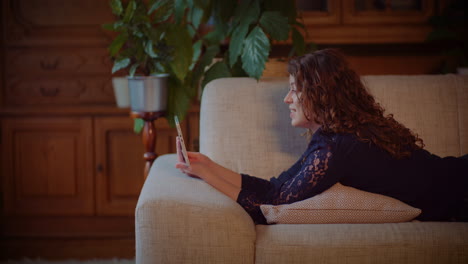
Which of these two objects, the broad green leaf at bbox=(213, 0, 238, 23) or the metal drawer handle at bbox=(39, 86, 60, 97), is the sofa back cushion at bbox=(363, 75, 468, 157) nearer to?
the broad green leaf at bbox=(213, 0, 238, 23)

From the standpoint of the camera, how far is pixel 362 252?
53.6 inches

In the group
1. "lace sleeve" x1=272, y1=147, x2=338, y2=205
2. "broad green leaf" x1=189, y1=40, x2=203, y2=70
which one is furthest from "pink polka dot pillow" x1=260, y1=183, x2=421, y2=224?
"broad green leaf" x1=189, y1=40, x2=203, y2=70

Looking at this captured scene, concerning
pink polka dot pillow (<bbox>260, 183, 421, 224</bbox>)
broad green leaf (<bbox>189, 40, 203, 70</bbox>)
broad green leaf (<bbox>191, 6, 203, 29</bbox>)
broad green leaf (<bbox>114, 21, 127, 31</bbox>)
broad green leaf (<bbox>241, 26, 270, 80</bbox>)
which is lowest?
pink polka dot pillow (<bbox>260, 183, 421, 224</bbox>)

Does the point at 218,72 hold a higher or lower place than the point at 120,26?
lower

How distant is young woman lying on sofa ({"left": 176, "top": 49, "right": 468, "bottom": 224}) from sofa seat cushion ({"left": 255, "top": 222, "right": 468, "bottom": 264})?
127mm

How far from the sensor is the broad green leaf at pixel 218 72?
86.1 inches

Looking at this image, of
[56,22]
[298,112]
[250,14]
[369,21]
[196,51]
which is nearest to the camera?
[298,112]

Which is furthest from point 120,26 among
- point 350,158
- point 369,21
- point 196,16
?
point 369,21

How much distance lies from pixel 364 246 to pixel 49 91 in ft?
7.35

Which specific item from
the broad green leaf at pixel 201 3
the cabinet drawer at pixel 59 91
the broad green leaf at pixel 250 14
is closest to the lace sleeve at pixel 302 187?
the broad green leaf at pixel 250 14

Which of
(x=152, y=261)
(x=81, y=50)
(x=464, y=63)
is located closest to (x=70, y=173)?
(x=81, y=50)

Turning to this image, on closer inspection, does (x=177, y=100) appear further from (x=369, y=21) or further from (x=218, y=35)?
(x=369, y=21)

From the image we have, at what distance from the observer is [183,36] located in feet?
7.26

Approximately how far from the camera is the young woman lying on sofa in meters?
1.46
